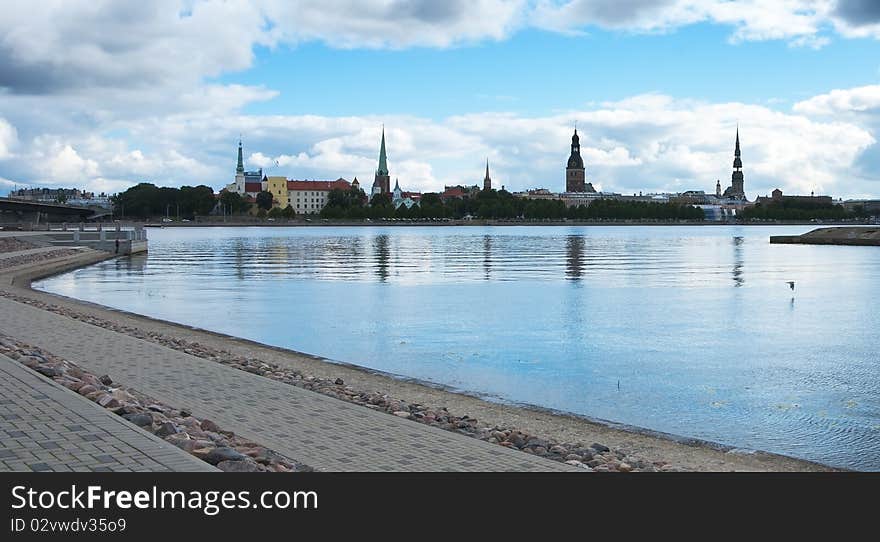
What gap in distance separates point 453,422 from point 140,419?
4116 mm

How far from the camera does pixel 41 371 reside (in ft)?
40.0

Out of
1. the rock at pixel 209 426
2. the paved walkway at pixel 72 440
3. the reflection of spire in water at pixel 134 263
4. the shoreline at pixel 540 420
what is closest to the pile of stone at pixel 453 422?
the shoreline at pixel 540 420

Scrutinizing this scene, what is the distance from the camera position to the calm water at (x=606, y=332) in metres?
14.0

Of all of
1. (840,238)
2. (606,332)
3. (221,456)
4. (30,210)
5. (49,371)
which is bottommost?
(606,332)

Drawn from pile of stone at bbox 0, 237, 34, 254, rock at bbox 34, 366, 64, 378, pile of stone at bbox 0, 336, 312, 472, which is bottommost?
pile of stone at bbox 0, 336, 312, 472

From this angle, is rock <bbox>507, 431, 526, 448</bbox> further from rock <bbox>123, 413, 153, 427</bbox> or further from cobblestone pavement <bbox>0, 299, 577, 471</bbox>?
rock <bbox>123, 413, 153, 427</bbox>

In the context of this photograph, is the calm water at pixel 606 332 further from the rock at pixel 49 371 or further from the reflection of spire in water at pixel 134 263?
the rock at pixel 49 371

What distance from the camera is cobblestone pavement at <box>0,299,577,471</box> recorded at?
8.75 metres

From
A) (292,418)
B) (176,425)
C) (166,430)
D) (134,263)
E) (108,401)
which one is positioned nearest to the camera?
(166,430)

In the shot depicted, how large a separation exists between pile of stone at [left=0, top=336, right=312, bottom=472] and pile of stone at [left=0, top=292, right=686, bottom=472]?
9.54 ft

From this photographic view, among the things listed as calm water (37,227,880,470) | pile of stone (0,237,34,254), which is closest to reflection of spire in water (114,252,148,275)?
calm water (37,227,880,470)

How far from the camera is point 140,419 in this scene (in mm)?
9328

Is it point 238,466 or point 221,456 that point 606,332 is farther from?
point 238,466

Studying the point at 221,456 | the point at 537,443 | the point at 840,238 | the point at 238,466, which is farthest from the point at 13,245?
the point at 840,238
